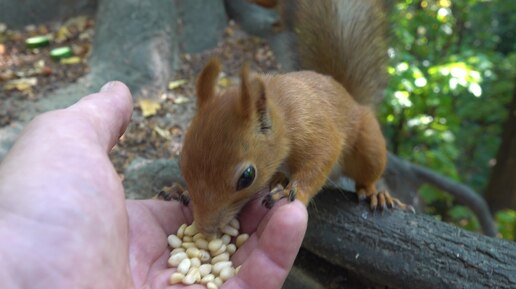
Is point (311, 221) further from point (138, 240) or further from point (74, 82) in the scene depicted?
point (74, 82)

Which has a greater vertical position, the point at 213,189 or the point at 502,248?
the point at 213,189

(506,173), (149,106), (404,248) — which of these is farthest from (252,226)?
(506,173)

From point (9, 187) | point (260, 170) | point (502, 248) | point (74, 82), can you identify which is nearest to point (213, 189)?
point (260, 170)

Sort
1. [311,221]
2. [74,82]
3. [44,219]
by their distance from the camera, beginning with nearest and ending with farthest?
[44,219] → [311,221] → [74,82]

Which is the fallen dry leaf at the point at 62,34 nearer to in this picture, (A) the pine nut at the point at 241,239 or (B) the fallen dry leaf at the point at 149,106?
(B) the fallen dry leaf at the point at 149,106

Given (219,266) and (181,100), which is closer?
(219,266)

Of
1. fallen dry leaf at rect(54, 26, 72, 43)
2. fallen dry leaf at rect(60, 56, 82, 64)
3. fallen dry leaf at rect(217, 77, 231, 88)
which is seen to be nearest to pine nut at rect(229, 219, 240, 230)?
fallen dry leaf at rect(217, 77, 231, 88)

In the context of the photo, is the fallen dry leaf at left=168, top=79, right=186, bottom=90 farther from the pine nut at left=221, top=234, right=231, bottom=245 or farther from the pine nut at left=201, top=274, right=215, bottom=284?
the pine nut at left=201, top=274, right=215, bottom=284

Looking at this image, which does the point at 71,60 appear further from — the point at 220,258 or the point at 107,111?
the point at 220,258
